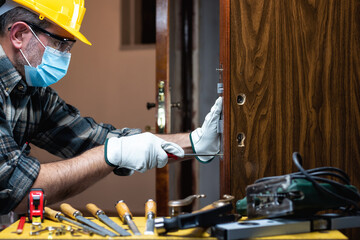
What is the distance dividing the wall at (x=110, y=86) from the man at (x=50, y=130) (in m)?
1.62

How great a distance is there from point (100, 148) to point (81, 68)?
2279 mm

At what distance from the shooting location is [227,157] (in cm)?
96

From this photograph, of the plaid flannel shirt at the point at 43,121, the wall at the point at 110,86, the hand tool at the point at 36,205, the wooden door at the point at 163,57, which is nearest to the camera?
the hand tool at the point at 36,205

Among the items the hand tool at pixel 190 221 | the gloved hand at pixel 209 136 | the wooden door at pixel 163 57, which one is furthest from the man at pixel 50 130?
the hand tool at pixel 190 221

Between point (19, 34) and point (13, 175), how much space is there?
62 cm

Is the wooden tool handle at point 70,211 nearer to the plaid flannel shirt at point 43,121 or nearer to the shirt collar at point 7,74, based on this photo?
the plaid flannel shirt at point 43,121

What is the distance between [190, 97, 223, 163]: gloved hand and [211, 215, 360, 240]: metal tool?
547mm

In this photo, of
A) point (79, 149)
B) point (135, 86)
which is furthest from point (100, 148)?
point (135, 86)

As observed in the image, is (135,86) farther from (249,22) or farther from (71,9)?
(249,22)

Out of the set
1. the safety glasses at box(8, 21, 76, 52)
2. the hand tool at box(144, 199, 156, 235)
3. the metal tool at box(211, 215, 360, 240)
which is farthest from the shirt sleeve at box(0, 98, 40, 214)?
the metal tool at box(211, 215, 360, 240)

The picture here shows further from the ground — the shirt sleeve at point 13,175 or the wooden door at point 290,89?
the wooden door at point 290,89

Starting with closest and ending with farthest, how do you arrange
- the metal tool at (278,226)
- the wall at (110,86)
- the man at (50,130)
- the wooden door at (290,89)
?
the metal tool at (278,226) < the wooden door at (290,89) < the man at (50,130) < the wall at (110,86)

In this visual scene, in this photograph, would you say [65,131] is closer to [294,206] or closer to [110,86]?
[294,206]

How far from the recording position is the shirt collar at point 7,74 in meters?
1.31
